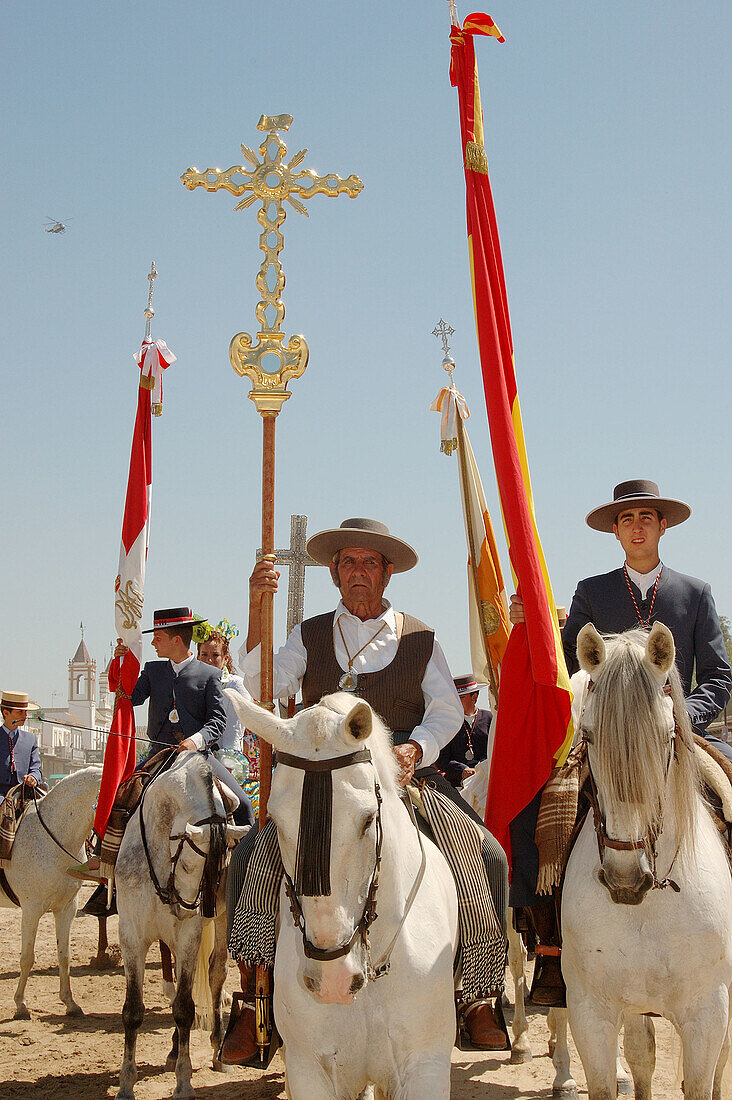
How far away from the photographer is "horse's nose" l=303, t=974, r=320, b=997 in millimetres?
3275

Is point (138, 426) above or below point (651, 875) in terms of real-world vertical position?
above

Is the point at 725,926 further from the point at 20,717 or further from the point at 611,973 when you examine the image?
the point at 20,717

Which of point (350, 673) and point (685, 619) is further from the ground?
point (685, 619)

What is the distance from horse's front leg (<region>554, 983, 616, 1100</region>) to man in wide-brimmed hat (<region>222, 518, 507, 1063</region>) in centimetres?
43

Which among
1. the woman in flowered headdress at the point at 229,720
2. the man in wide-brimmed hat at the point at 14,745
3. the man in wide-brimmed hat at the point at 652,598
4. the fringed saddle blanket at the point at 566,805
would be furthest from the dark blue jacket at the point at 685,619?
the man in wide-brimmed hat at the point at 14,745

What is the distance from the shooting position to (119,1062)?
7332mm

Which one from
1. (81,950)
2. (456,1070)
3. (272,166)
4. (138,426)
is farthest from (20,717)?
(272,166)

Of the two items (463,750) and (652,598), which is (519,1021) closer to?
(463,750)

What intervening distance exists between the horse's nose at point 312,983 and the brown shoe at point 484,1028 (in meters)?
1.53

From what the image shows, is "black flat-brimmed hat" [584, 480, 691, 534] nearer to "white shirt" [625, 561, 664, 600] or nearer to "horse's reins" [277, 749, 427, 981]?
"white shirt" [625, 561, 664, 600]

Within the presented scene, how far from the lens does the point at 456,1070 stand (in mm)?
7176

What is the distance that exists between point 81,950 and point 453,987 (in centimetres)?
913

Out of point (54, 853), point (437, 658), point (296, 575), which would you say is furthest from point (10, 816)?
point (296, 575)

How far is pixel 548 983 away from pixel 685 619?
2.06m
